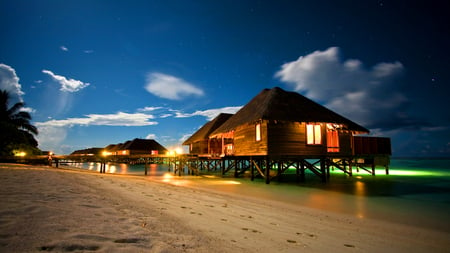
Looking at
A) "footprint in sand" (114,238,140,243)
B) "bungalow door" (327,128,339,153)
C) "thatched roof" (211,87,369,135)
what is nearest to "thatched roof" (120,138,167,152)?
"thatched roof" (211,87,369,135)

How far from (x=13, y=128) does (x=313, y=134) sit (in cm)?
2712

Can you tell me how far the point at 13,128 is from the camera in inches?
840

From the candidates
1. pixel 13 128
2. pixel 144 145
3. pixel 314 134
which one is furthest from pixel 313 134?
pixel 144 145

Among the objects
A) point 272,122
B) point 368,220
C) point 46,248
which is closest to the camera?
point 46,248

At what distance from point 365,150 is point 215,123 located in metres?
16.3

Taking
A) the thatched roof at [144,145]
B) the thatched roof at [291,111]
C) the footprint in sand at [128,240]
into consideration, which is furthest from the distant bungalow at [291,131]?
the thatched roof at [144,145]

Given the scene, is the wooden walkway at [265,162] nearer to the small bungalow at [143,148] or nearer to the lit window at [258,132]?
the lit window at [258,132]

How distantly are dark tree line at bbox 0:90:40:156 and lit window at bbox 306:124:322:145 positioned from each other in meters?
26.2

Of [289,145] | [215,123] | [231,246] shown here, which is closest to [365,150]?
[289,145]

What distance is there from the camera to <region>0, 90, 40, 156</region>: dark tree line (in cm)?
2102

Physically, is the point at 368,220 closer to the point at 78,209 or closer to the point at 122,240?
the point at 122,240

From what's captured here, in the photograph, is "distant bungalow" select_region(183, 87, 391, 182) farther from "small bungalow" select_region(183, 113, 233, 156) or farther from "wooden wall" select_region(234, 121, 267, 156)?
"small bungalow" select_region(183, 113, 233, 156)

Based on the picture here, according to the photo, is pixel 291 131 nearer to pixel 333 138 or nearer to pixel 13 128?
pixel 333 138

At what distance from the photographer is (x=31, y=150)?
83.1 ft
